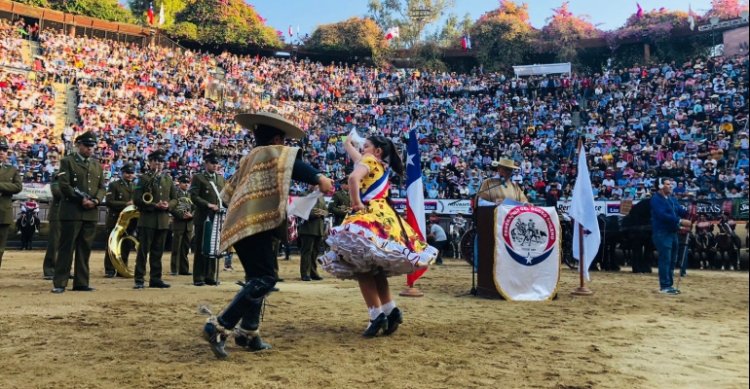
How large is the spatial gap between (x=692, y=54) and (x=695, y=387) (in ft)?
103

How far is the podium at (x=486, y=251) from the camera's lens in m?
7.80

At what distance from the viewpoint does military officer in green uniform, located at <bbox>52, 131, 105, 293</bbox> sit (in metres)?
7.46

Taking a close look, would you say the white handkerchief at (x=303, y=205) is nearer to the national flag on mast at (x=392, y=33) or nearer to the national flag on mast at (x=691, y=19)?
the national flag on mast at (x=691, y=19)

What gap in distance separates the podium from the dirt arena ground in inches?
14.7

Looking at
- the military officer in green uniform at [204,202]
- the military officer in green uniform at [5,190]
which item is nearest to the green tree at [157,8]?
the military officer in green uniform at [5,190]

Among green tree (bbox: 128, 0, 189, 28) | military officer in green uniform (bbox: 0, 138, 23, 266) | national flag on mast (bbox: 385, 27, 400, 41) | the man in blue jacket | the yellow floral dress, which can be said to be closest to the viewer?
the yellow floral dress

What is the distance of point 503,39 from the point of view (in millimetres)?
38188

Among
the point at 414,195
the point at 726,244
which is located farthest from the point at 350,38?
the point at 414,195

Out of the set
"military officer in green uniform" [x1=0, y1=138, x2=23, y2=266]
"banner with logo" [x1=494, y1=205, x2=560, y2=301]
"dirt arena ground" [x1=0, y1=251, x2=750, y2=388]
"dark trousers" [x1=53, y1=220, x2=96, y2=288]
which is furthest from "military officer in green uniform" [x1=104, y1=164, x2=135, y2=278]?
"banner with logo" [x1=494, y1=205, x2=560, y2=301]

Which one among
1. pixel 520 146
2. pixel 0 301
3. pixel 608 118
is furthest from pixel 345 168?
pixel 0 301

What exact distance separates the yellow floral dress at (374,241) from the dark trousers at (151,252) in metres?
4.43

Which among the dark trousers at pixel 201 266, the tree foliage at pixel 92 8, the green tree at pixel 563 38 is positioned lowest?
the dark trousers at pixel 201 266

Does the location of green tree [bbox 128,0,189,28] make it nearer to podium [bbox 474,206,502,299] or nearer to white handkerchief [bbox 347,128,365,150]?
podium [bbox 474,206,502,299]

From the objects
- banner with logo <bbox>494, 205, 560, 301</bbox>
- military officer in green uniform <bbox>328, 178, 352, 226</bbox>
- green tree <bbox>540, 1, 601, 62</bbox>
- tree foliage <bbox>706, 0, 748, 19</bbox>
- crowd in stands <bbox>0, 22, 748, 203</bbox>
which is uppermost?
green tree <bbox>540, 1, 601, 62</bbox>
